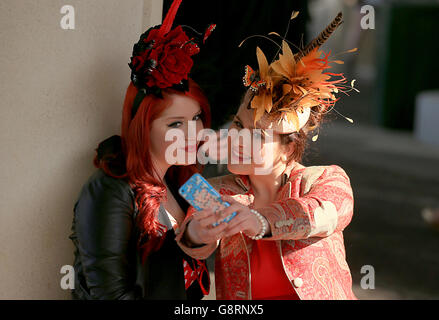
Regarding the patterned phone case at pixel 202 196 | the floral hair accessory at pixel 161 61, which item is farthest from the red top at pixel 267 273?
the floral hair accessory at pixel 161 61

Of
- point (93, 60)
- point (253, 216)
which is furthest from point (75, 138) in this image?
point (253, 216)

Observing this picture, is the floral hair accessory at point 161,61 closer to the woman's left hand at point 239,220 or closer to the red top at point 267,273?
the woman's left hand at point 239,220

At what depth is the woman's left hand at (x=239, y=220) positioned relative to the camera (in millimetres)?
1233

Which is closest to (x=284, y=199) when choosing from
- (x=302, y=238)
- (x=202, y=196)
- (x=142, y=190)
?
(x=302, y=238)

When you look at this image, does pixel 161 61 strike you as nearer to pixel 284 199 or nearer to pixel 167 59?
pixel 167 59

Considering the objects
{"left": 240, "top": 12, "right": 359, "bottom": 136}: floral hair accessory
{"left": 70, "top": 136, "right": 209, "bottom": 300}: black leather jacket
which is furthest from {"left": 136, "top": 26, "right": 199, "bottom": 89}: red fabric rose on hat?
{"left": 70, "top": 136, "right": 209, "bottom": 300}: black leather jacket

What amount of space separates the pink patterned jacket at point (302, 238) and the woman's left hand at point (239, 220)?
0.05m

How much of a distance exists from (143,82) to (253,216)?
455 mm

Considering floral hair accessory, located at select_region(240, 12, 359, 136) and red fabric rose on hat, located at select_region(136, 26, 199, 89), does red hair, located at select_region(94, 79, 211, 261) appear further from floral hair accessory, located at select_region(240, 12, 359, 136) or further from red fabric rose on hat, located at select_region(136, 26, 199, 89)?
floral hair accessory, located at select_region(240, 12, 359, 136)

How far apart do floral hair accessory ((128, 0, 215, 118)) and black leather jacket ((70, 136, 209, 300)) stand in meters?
0.25

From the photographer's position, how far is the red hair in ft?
4.75

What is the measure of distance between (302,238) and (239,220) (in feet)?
0.74

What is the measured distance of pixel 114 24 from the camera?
159 cm
